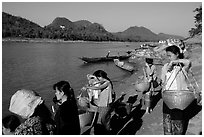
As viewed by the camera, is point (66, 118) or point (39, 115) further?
point (66, 118)

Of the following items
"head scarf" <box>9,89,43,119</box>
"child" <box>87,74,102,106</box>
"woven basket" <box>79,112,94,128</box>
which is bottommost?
"woven basket" <box>79,112,94,128</box>

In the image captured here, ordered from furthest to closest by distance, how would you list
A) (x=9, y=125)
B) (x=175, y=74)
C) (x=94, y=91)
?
(x=94, y=91) → (x=175, y=74) → (x=9, y=125)

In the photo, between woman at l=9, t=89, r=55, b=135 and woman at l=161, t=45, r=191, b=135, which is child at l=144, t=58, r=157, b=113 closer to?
woman at l=161, t=45, r=191, b=135

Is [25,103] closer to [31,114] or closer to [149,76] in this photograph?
[31,114]

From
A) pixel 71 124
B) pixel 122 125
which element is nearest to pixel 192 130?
pixel 122 125

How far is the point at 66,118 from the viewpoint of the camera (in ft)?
10.5

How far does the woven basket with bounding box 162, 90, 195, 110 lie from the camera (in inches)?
160

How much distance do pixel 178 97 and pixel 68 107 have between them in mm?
1923

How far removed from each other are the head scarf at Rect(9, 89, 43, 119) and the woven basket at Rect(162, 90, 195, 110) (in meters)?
2.26

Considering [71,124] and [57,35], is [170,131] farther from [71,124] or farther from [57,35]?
[57,35]

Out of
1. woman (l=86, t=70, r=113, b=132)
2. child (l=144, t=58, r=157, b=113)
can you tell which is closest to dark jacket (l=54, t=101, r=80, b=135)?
woman (l=86, t=70, r=113, b=132)

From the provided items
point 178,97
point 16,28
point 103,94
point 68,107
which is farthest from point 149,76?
point 16,28

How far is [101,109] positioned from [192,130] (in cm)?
210

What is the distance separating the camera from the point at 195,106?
634 centimetres
